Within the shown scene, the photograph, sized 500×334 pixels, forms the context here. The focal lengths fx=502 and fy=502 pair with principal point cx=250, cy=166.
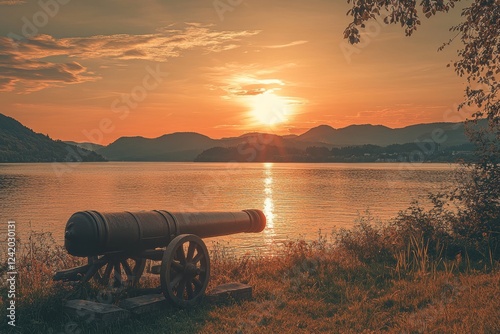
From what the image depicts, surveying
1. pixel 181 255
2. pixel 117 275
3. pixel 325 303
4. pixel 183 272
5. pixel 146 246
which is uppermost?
pixel 146 246

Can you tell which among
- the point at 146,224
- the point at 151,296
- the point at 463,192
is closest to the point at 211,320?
the point at 151,296

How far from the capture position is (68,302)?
7988 mm

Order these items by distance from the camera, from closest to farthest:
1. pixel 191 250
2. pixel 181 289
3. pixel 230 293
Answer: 1. pixel 181 289
2. pixel 191 250
3. pixel 230 293

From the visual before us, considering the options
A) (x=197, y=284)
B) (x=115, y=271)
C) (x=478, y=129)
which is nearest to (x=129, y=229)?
(x=115, y=271)

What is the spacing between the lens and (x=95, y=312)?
7465mm

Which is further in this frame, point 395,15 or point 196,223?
point 196,223

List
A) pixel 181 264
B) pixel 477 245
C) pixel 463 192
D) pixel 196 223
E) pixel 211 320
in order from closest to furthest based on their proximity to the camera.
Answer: pixel 211 320 < pixel 181 264 < pixel 196 223 < pixel 477 245 < pixel 463 192

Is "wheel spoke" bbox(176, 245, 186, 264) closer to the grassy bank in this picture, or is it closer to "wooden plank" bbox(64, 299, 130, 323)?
the grassy bank

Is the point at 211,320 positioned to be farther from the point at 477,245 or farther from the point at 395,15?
the point at 477,245

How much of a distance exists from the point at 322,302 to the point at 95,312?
400cm

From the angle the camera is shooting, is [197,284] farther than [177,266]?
Yes

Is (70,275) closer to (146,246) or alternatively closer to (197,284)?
(146,246)

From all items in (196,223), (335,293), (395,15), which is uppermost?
(395,15)

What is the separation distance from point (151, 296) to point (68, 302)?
51.7 inches
